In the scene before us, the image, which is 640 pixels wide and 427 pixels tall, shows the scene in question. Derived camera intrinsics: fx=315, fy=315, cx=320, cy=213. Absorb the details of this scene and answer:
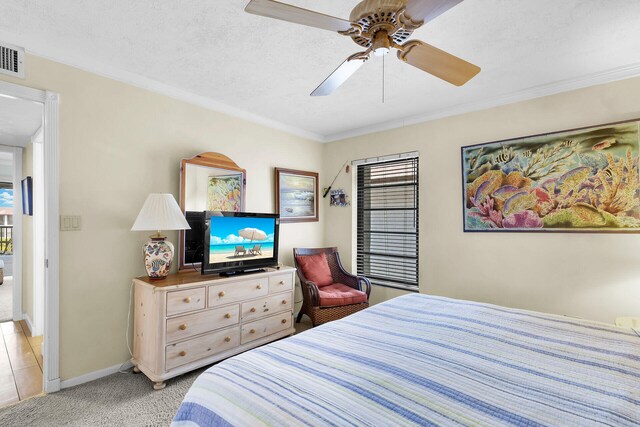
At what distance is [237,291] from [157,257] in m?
0.74

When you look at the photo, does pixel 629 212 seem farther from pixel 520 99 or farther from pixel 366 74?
pixel 366 74

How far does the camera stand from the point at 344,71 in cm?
178

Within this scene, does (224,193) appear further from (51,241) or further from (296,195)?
(51,241)

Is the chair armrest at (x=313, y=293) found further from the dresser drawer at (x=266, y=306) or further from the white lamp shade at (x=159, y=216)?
the white lamp shade at (x=159, y=216)

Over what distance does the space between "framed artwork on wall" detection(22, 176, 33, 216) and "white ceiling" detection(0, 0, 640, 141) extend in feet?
7.05

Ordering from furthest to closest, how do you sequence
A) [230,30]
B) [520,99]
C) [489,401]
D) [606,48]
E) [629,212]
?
[520,99] → [629,212] → [606,48] → [230,30] → [489,401]

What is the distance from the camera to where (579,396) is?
1.09m

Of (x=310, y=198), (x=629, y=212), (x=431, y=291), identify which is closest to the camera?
(x=629, y=212)

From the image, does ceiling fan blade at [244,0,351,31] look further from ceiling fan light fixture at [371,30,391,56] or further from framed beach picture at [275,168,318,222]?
framed beach picture at [275,168,318,222]

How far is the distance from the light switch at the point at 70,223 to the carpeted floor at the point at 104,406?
1.20 m

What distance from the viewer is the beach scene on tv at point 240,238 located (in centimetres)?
286

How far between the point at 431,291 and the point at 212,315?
2374mm

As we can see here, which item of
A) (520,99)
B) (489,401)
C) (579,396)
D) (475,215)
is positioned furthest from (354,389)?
(520,99)

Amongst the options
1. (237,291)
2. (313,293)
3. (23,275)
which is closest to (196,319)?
(237,291)
